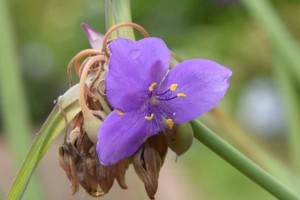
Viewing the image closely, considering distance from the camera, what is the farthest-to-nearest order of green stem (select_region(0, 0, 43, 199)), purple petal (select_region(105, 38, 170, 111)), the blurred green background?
the blurred green background < green stem (select_region(0, 0, 43, 199)) < purple petal (select_region(105, 38, 170, 111))

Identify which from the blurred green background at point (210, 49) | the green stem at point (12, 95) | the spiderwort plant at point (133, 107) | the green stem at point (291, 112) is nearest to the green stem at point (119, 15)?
the spiderwort plant at point (133, 107)

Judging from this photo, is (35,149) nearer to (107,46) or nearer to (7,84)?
(107,46)

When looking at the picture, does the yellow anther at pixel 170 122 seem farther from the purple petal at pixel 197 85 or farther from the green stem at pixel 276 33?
the green stem at pixel 276 33

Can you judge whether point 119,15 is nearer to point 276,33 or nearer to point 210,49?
point 276,33

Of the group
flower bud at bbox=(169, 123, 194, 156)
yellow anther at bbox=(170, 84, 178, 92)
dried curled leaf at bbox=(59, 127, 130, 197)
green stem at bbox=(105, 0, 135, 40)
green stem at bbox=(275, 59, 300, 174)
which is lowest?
green stem at bbox=(275, 59, 300, 174)

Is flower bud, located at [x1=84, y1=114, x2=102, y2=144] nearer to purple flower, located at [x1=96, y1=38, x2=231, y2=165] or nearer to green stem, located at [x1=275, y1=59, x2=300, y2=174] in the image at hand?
purple flower, located at [x1=96, y1=38, x2=231, y2=165]

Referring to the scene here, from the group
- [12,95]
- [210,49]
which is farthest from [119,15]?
[210,49]

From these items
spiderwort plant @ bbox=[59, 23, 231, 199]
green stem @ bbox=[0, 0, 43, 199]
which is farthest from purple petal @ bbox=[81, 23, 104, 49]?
green stem @ bbox=[0, 0, 43, 199]

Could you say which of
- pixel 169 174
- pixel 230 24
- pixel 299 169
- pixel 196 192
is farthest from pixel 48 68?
pixel 299 169
